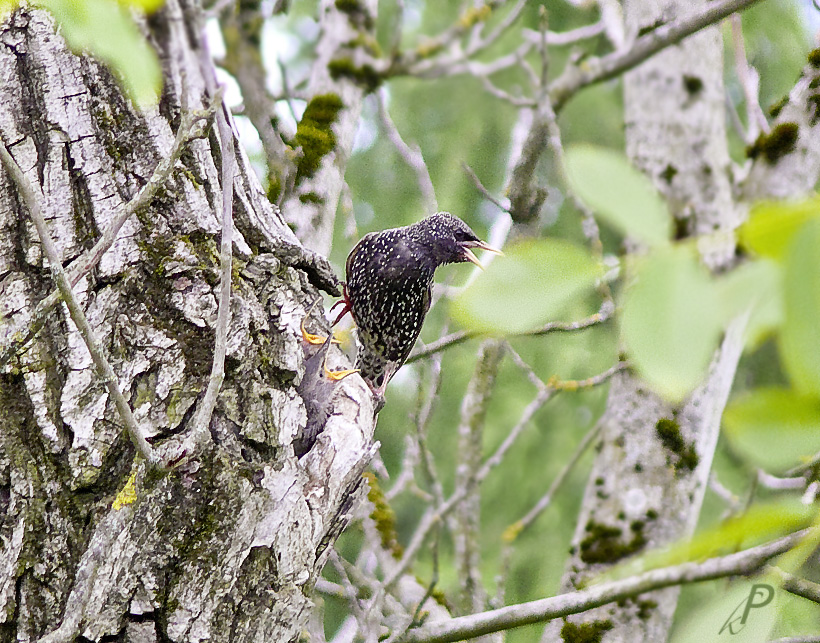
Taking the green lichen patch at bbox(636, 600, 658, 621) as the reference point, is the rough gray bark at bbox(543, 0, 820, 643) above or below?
above

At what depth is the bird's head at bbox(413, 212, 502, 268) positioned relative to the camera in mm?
3299

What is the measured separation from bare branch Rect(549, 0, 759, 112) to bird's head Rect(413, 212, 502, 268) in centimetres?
61

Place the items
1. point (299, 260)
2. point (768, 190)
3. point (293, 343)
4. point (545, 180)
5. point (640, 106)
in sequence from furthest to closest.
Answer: point (545, 180), point (640, 106), point (768, 190), point (299, 260), point (293, 343)

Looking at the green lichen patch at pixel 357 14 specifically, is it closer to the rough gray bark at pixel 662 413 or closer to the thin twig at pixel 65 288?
the rough gray bark at pixel 662 413

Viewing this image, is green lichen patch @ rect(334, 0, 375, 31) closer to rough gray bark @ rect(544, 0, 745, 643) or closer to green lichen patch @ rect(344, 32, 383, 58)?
green lichen patch @ rect(344, 32, 383, 58)

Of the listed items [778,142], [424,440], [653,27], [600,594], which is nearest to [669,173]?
[778,142]

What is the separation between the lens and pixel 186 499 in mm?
1641

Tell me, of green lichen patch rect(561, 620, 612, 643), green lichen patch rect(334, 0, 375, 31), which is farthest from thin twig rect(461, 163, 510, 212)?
green lichen patch rect(561, 620, 612, 643)

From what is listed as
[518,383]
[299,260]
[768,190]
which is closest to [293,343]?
[299,260]

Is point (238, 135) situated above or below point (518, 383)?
above

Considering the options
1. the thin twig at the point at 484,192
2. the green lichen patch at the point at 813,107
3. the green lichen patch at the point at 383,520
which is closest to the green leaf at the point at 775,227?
the thin twig at the point at 484,192

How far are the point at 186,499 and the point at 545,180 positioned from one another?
4181 mm

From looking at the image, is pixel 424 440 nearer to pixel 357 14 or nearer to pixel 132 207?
pixel 357 14

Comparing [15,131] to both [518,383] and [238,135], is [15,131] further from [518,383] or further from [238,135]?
[518,383]
